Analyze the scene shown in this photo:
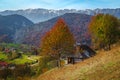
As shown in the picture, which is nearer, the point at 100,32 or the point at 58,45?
the point at 58,45

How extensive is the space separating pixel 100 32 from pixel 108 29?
367 cm

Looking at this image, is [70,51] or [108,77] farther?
[70,51]

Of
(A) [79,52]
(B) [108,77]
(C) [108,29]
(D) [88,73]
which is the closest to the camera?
(B) [108,77]

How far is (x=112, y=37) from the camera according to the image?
91.3 metres

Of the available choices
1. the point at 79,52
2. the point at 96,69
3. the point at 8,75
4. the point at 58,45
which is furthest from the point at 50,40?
the point at 8,75

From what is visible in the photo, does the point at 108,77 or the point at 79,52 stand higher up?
the point at 108,77

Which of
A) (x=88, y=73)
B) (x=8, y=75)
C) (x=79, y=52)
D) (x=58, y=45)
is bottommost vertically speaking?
(x=8, y=75)

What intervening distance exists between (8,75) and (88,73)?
110298 mm

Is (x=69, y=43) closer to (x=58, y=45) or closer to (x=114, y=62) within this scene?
(x=58, y=45)

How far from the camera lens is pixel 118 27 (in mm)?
93750

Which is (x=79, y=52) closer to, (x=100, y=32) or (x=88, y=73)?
(x=100, y=32)

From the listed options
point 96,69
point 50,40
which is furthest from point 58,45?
point 96,69

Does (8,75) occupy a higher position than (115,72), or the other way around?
(115,72)

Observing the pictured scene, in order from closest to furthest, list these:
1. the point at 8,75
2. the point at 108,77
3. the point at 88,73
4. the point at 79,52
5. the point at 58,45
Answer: the point at 108,77 → the point at 88,73 → the point at 58,45 → the point at 79,52 → the point at 8,75
